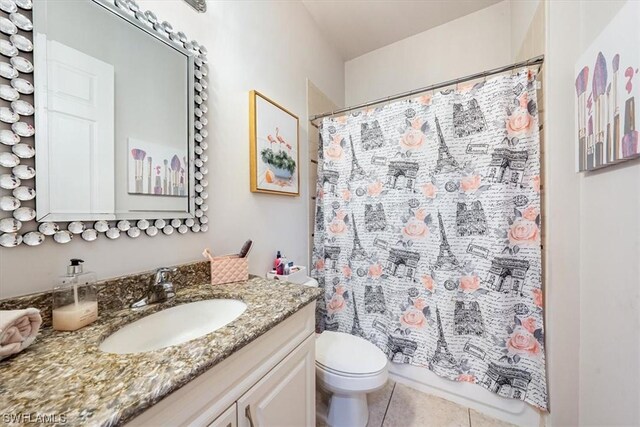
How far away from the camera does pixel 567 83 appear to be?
1095 mm

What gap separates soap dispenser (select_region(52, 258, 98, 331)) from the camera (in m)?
0.65

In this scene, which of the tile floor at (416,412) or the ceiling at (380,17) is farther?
the ceiling at (380,17)

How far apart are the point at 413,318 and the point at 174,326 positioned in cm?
129

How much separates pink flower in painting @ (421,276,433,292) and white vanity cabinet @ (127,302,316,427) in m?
0.81

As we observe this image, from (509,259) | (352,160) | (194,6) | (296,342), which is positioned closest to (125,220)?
(296,342)

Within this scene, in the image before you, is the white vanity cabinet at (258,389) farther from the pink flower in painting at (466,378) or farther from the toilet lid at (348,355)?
the pink flower in painting at (466,378)

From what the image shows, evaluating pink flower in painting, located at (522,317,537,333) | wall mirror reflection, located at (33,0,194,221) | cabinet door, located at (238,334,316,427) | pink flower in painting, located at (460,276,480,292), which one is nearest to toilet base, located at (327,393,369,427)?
cabinet door, located at (238,334,316,427)

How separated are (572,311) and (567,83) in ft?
3.41

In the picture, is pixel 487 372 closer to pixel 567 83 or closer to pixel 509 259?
pixel 509 259

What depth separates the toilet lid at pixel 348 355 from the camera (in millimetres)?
1174

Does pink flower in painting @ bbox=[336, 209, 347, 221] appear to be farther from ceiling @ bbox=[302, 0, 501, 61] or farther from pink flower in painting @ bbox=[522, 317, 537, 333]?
ceiling @ bbox=[302, 0, 501, 61]

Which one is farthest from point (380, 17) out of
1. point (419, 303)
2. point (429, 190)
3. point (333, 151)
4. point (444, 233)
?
point (419, 303)

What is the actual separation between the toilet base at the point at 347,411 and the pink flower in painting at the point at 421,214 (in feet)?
3.25

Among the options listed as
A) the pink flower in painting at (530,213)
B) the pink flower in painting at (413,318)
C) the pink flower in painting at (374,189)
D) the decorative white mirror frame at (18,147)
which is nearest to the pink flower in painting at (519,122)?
the pink flower in painting at (530,213)
